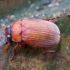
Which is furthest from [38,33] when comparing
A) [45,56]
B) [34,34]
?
[45,56]

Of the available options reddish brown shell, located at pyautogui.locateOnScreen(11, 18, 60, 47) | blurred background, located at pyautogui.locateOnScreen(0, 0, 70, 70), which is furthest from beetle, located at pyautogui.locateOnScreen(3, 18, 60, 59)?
blurred background, located at pyautogui.locateOnScreen(0, 0, 70, 70)

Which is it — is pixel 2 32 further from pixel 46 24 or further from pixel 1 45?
pixel 46 24

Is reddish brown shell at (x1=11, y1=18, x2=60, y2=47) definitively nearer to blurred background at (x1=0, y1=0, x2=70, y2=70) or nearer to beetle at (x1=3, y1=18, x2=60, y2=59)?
beetle at (x1=3, y1=18, x2=60, y2=59)

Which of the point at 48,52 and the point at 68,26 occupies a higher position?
the point at 68,26

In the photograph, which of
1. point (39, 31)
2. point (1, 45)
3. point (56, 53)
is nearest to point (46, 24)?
point (39, 31)

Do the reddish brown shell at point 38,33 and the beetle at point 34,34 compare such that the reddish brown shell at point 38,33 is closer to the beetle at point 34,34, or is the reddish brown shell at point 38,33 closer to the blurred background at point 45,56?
the beetle at point 34,34

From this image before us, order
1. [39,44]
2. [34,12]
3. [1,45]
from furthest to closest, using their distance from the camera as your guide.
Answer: [34,12] < [1,45] < [39,44]

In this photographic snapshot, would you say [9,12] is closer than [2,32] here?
No
